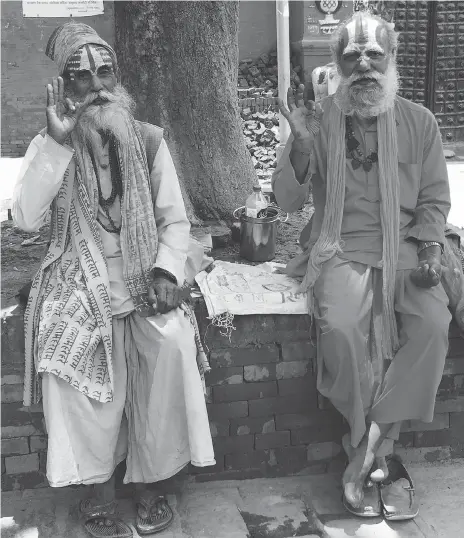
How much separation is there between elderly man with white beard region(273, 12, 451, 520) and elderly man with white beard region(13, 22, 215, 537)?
62cm

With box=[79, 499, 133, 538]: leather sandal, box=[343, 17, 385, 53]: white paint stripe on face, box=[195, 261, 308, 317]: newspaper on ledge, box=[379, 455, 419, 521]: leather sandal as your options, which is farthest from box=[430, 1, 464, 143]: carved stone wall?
box=[79, 499, 133, 538]: leather sandal

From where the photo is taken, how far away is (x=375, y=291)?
11.6 ft

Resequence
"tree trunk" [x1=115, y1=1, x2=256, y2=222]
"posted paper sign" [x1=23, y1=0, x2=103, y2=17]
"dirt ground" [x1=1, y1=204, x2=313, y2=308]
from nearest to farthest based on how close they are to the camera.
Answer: "dirt ground" [x1=1, y1=204, x2=313, y2=308], "tree trunk" [x1=115, y1=1, x2=256, y2=222], "posted paper sign" [x1=23, y1=0, x2=103, y2=17]

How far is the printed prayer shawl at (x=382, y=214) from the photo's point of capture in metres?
3.48

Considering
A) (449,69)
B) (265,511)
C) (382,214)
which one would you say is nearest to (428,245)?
(382,214)

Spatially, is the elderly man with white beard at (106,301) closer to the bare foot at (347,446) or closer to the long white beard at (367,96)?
the bare foot at (347,446)

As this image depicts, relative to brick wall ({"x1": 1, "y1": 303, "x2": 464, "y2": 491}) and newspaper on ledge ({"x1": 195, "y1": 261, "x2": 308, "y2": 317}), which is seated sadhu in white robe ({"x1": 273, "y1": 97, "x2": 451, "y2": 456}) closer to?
newspaper on ledge ({"x1": 195, "y1": 261, "x2": 308, "y2": 317})

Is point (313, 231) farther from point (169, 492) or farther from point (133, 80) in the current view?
point (133, 80)

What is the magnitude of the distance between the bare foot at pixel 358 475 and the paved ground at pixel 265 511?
11cm

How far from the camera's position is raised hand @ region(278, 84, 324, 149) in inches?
141

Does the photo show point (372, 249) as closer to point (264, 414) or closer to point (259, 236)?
point (259, 236)

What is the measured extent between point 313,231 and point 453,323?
807 mm

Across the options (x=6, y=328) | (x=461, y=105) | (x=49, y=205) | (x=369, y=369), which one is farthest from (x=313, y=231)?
(x=461, y=105)

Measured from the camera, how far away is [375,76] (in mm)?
3602
